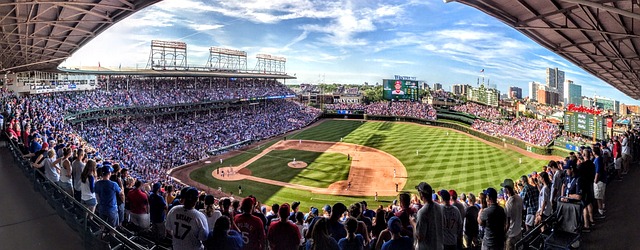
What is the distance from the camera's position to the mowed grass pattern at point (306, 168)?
100 feet

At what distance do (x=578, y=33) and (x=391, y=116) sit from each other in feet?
179

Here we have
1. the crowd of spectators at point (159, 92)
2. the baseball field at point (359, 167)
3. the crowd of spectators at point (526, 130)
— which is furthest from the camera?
the crowd of spectators at point (526, 130)

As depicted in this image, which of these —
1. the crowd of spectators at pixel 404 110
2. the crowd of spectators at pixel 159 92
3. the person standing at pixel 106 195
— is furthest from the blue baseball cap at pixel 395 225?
the crowd of spectators at pixel 404 110

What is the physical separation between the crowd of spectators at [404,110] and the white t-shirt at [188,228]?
203 feet

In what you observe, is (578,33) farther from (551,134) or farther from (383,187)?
(551,134)

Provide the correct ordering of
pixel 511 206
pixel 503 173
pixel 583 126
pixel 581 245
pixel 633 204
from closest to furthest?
1. pixel 511 206
2. pixel 581 245
3. pixel 633 204
4. pixel 503 173
5. pixel 583 126

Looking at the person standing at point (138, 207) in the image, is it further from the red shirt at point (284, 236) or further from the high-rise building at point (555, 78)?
the high-rise building at point (555, 78)

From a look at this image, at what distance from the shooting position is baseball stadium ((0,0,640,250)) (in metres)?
5.21

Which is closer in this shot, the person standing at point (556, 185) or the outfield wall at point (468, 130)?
the person standing at point (556, 185)

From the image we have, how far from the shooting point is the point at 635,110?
4082 inches

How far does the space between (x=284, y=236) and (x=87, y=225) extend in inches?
149

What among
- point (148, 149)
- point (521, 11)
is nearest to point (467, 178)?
point (521, 11)

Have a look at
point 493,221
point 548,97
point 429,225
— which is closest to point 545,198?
point 493,221

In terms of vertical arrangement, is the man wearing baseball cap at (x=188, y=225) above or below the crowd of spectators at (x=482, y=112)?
below
